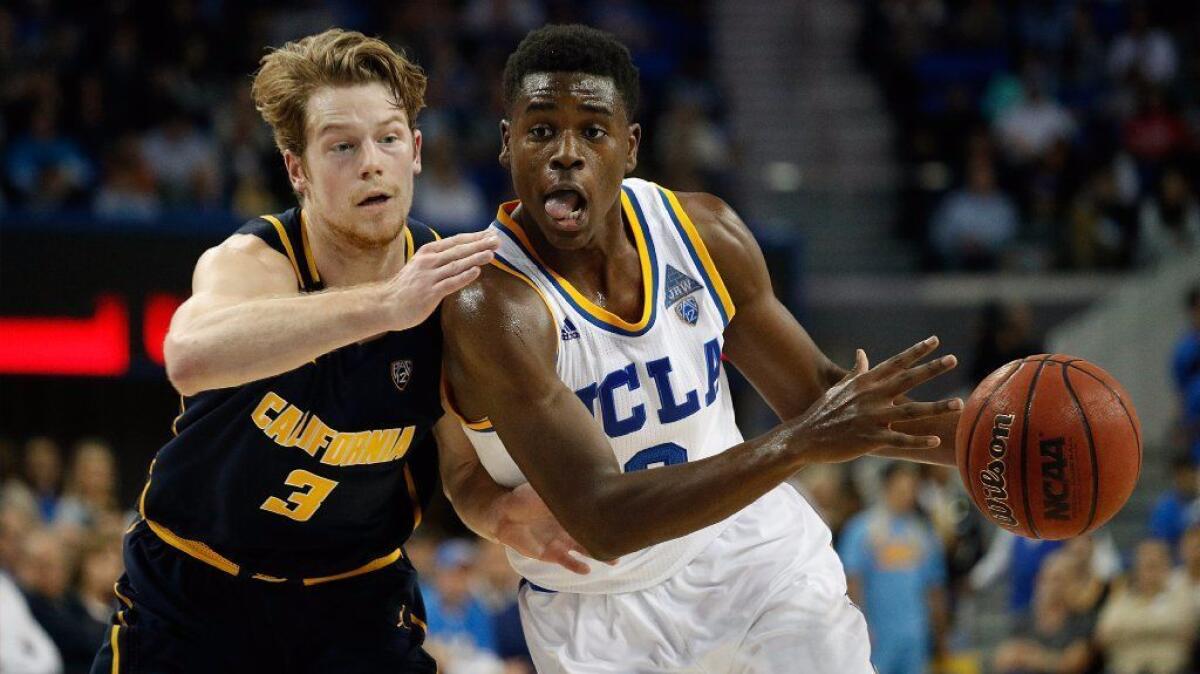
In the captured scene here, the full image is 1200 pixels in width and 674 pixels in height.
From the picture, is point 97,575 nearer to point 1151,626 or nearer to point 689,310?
point 689,310

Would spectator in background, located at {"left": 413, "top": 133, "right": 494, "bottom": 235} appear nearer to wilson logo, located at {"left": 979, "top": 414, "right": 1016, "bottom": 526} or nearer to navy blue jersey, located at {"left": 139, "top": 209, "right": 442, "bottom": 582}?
navy blue jersey, located at {"left": 139, "top": 209, "right": 442, "bottom": 582}

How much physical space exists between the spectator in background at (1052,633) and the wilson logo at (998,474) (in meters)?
5.72

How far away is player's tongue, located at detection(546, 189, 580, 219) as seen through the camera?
13.4 feet

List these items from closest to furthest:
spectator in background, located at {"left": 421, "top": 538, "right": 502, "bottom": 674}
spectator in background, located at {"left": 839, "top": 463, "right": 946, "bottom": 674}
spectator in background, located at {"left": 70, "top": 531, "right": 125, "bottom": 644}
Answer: spectator in background, located at {"left": 70, "top": 531, "right": 125, "bottom": 644} → spectator in background, located at {"left": 421, "top": 538, "right": 502, "bottom": 674} → spectator in background, located at {"left": 839, "top": 463, "right": 946, "bottom": 674}

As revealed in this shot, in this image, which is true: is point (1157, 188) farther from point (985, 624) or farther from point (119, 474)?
point (119, 474)

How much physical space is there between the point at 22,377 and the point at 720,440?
8642 mm

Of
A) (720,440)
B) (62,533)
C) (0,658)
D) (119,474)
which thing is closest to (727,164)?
(119,474)

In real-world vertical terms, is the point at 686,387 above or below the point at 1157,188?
above

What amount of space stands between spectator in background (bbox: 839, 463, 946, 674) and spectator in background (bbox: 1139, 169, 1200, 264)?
460 cm

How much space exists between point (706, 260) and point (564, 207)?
1.69 feet

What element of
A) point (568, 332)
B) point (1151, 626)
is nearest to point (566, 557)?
point (568, 332)

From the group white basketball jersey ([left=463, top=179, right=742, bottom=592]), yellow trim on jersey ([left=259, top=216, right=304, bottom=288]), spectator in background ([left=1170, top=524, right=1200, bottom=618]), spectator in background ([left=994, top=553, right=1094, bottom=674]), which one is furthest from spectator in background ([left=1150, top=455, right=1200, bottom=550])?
yellow trim on jersey ([left=259, top=216, right=304, bottom=288])

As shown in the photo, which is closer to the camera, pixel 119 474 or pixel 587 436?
pixel 587 436

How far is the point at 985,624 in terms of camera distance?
35.9 ft
